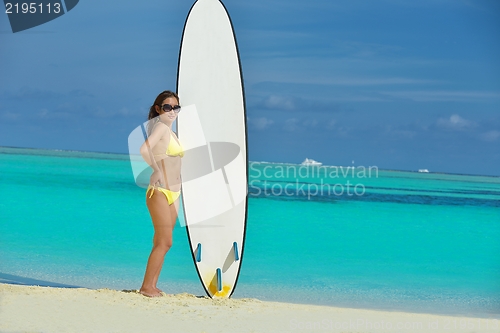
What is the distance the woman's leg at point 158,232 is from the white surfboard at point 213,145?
0.28m

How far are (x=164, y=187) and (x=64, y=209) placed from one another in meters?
13.2

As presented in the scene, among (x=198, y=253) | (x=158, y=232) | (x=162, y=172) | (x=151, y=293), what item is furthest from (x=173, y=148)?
(x=151, y=293)

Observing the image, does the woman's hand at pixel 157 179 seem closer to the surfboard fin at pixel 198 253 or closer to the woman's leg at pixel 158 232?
the woman's leg at pixel 158 232

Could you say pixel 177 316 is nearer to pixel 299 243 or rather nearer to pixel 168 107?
pixel 168 107

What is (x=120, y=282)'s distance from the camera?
632cm

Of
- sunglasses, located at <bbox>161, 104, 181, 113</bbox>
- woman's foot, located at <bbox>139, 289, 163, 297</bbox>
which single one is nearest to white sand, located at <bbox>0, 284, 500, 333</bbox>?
woman's foot, located at <bbox>139, 289, 163, 297</bbox>

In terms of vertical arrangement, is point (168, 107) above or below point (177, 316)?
above

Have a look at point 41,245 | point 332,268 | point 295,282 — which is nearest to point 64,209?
point 41,245

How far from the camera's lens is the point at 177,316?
3.70 meters

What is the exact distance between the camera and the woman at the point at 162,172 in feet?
12.9

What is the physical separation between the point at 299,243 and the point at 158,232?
817cm

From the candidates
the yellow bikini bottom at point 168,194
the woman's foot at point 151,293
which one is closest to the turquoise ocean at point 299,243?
the woman's foot at point 151,293

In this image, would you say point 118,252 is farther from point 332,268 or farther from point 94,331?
point 94,331

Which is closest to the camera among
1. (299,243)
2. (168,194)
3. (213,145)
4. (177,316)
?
(177,316)
